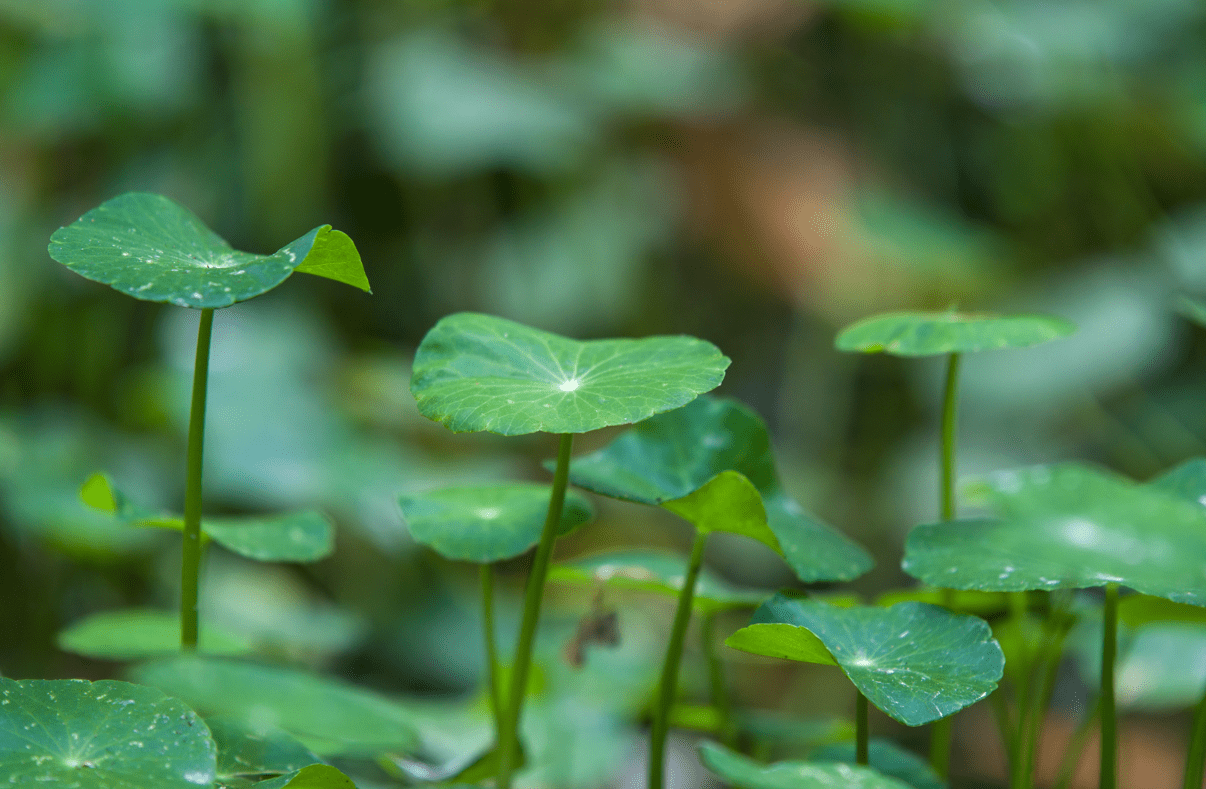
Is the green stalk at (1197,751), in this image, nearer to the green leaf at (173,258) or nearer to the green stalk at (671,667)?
the green stalk at (671,667)

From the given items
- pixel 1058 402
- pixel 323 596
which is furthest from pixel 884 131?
pixel 323 596

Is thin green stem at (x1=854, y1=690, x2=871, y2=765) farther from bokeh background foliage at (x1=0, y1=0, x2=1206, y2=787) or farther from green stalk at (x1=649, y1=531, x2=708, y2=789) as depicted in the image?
bokeh background foliage at (x1=0, y1=0, x2=1206, y2=787)

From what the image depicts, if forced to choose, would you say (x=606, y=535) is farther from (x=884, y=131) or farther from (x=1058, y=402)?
(x=884, y=131)

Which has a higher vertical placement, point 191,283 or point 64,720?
point 191,283

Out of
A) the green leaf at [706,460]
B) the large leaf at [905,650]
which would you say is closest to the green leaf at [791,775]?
the large leaf at [905,650]

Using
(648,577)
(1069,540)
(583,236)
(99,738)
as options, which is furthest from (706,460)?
(583,236)

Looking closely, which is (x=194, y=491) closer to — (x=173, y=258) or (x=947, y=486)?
(x=173, y=258)
